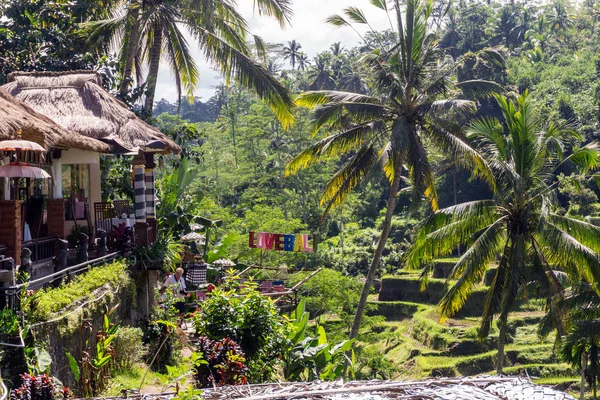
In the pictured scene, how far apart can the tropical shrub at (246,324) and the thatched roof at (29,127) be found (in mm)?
3341

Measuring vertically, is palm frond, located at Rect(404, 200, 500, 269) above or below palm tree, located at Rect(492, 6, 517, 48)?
below

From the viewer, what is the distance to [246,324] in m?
11.4

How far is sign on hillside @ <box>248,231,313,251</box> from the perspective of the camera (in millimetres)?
24469

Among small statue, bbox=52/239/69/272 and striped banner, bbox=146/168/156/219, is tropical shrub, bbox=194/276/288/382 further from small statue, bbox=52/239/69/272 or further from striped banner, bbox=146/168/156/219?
striped banner, bbox=146/168/156/219

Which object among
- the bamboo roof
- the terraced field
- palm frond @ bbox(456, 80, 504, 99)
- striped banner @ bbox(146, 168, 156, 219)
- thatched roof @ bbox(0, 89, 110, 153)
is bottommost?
the terraced field

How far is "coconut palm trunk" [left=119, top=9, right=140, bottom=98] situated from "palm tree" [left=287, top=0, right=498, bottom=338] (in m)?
4.68

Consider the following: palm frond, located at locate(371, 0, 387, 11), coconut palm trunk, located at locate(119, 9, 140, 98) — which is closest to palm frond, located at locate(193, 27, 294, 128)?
coconut palm trunk, located at locate(119, 9, 140, 98)

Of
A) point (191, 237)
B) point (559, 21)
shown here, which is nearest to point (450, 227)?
point (191, 237)

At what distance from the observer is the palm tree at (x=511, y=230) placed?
16.5 meters

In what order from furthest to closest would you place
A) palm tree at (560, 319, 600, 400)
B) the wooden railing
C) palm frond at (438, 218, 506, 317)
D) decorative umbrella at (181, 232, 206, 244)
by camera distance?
decorative umbrella at (181, 232, 206, 244) < palm tree at (560, 319, 600, 400) < palm frond at (438, 218, 506, 317) < the wooden railing

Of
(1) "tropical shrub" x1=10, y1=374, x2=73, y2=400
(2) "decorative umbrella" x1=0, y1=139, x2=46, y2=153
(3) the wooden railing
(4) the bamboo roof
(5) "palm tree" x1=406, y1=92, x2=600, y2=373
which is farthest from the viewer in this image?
(5) "palm tree" x1=406, y1=92, x2=600, y2=373

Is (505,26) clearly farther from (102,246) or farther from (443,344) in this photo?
(102,246)

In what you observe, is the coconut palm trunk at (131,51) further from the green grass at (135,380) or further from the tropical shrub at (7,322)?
the tropical shrub at (7,322)

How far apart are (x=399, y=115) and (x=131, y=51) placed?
669cm
